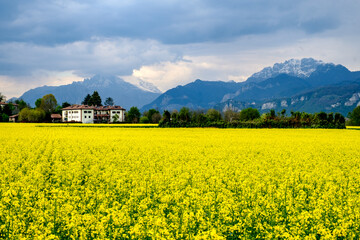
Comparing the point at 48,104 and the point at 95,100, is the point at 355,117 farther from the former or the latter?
the point at 48,104

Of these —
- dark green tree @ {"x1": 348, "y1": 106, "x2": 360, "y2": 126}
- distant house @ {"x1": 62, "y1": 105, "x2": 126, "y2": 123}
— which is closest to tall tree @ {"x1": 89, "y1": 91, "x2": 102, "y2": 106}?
distant house @ {"x1": 62, "y1": 105, "x2": 126, "y2": 123}

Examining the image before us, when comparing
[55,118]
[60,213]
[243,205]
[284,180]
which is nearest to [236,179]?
[284,180]

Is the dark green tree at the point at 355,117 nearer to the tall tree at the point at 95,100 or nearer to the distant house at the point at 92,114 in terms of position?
the distant house at the point at 92,114

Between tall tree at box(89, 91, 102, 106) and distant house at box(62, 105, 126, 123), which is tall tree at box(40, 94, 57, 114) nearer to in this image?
distant house at box(62, 105, 126, 123)

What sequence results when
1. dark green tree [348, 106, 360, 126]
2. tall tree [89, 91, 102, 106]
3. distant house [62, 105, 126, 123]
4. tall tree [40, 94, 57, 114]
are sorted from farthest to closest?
tall tree [89, 91, 102, 106], tall tree [40, 94, 57, 114], distant house [62, 105, 126, 123], dark green tree [348, 106, 360, 126]

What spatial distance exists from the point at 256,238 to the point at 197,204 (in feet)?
5.89

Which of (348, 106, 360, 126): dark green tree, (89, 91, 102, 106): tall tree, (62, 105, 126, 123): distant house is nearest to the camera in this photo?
(348, 106, 360, 126): dark green tree

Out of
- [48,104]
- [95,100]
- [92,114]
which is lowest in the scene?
[92,114]

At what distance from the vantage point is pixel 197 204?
845 centimetres

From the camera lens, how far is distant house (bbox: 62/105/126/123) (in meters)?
150

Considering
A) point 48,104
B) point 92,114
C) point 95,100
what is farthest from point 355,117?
point 48,104

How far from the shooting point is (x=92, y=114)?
154m

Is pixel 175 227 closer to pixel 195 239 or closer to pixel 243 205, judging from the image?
pixel 195 239

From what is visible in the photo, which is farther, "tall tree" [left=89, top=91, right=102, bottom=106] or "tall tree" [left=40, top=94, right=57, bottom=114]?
"tall tree" [left=89, top=91, right=102, bottom=106]
